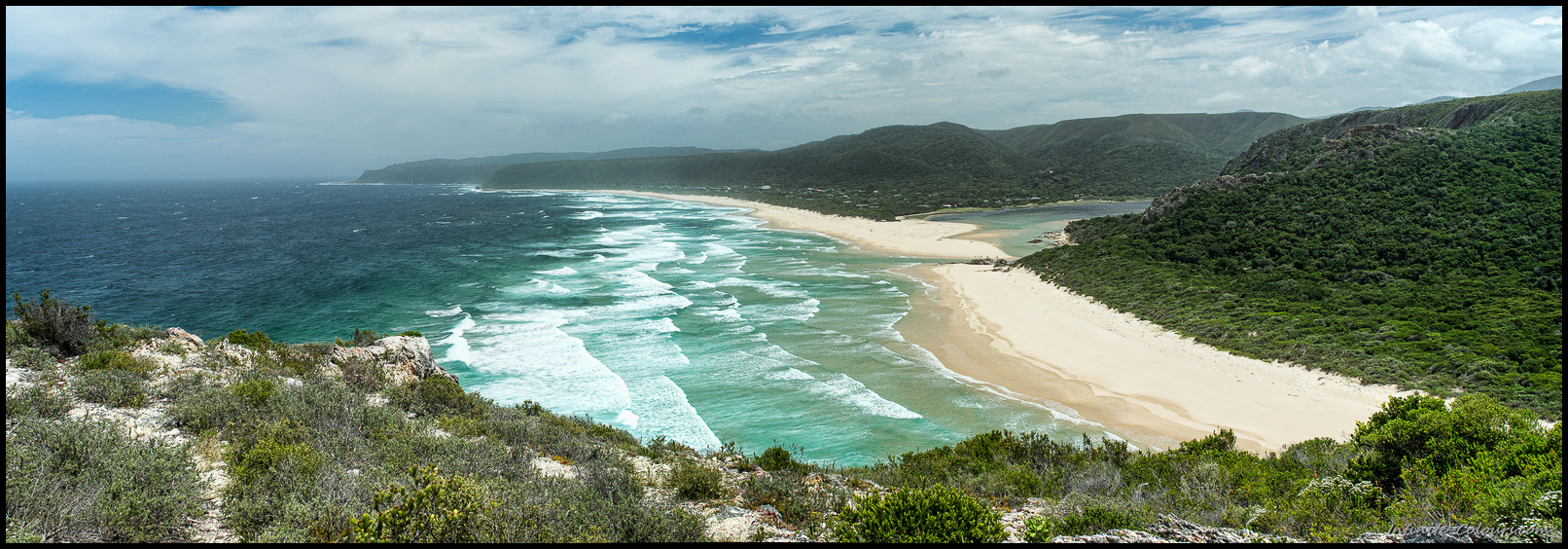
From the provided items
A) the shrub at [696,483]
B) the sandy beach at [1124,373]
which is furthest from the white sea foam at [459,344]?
the sandy beach at [1124,373]

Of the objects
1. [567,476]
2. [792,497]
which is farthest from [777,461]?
[567,476]

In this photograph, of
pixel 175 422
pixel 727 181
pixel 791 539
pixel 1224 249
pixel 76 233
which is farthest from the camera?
pixel 727 181

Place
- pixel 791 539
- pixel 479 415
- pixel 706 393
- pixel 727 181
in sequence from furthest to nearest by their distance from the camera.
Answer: pixel 727 181 < pixel 706 393 < pixel 479 415 < pixel 791 539

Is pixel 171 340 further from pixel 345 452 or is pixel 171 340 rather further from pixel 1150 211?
pixel 1150 211

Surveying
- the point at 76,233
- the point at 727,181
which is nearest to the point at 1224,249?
the point at 76,233

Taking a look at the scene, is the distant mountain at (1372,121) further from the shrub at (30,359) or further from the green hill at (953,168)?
the shrub at (30,359)

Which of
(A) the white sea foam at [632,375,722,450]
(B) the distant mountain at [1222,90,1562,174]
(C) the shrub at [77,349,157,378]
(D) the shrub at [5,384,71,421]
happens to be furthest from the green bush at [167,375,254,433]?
(B) the distant mountain at [1222,90,1562,174]
